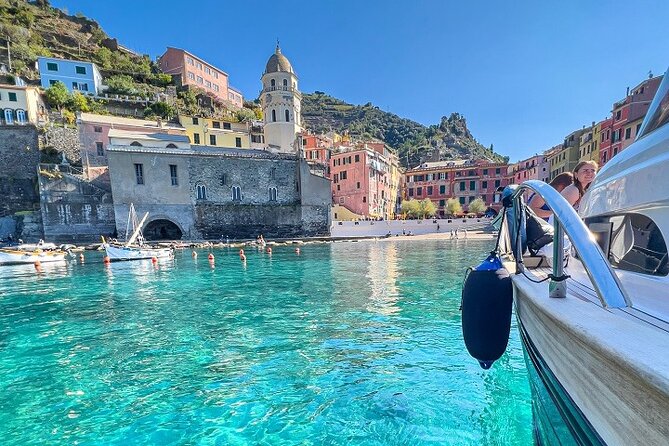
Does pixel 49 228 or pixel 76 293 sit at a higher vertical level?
pixel 49 228

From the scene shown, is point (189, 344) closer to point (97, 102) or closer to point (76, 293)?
point (76, 293)

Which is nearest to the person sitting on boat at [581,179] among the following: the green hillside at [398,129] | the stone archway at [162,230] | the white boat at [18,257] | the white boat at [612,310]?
the white boat at [612,310]

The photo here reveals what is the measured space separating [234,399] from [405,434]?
7.87 ft

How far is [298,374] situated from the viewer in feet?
17.5

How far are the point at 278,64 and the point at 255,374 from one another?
4461 cm

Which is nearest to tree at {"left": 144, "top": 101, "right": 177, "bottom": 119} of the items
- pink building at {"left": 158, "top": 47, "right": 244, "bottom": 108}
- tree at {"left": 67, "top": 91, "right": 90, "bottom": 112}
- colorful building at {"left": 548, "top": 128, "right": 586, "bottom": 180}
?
tree at {"left": 67, "top": 91, "right": 90, "bottom": 112}

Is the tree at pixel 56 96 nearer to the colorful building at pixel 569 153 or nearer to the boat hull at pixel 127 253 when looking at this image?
the boat hull at pixel 127 253

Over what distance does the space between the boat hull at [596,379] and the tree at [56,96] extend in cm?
5708

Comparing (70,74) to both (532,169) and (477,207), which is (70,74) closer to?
(477,207)

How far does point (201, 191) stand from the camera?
123ft

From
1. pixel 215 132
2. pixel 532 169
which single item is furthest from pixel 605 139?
pixel 215 132

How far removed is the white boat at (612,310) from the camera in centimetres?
109

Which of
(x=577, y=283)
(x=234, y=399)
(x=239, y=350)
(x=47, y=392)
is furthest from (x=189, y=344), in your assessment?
(x=577, y=283)

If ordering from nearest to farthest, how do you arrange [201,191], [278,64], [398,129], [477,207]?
[201,191], [278,64], [477,207], [398,129]
